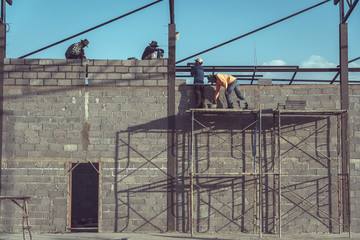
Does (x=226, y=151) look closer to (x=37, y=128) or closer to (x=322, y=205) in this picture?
(x=322, y=205)

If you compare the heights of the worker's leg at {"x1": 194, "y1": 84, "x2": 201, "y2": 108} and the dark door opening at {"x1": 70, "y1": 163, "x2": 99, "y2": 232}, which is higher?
the worker's leg at {"x1": 194, "y1": 84, "x2": 201, "y2": 108}

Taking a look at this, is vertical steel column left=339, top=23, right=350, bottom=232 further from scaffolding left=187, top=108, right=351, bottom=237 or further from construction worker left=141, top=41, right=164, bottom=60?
construction worker left=141, top=41, right=164, bottom=60

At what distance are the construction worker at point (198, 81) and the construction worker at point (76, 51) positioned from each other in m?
3.45

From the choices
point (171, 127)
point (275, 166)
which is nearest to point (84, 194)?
point (171, 127)

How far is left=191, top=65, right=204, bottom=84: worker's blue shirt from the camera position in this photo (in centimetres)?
1478

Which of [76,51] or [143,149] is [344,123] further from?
[76,51]

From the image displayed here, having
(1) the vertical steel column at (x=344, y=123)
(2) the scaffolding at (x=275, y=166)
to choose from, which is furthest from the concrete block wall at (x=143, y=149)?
(1) the vertical steel column at (x=344, y=123)

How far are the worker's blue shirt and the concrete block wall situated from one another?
0.31 metres

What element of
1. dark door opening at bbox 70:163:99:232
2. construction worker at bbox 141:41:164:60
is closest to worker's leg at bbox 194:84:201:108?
construction worker at bbox 141:41:164:60

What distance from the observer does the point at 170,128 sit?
48.3 ft

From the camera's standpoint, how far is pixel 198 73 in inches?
583

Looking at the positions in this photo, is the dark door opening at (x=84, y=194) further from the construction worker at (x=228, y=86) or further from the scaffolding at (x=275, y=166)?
the construction worker at (x=228, y=86)

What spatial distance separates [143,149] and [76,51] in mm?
3663

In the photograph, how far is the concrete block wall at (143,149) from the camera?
47.5 feet
